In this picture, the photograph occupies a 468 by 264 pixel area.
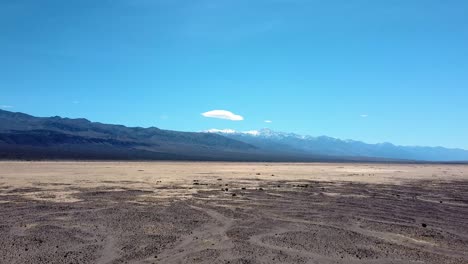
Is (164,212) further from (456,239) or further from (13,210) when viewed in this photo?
(456,239)

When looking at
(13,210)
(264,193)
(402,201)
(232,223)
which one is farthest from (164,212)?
(402,201)

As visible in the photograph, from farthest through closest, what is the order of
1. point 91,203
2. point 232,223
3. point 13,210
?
point 91,203, point 13,210, point 232,223

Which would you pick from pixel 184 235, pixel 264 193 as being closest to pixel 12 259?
pixel 184 235

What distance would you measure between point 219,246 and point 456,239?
23.2 feet

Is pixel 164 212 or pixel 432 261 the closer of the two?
pixel 432 261

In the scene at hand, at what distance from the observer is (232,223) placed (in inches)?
595

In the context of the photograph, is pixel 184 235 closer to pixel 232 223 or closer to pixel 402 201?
pixel 232 223

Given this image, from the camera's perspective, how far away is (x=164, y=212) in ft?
56.3

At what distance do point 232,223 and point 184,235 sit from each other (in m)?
2.52

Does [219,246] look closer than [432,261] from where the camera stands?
No

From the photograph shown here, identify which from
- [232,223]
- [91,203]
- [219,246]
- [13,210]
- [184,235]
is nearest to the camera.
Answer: [219,246]

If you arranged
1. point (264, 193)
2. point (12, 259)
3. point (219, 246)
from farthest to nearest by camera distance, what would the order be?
1. point (264, 193)
2. point (219, 246)
3. point (12, 259)

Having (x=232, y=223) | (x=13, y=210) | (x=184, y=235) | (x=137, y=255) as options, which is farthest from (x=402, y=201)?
(x=13, y=210)

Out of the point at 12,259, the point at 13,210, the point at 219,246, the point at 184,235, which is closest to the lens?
the point at 12,259
